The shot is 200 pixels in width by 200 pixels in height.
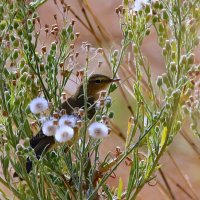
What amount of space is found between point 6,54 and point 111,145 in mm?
1028

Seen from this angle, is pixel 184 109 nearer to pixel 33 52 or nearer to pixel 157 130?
pixel 157 130

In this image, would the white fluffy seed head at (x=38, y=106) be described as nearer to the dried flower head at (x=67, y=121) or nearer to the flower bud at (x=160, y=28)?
the dried flower head at (x=67, y=121)

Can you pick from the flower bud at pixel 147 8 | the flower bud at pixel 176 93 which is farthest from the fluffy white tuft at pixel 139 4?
the flower bud at pixel 176 93

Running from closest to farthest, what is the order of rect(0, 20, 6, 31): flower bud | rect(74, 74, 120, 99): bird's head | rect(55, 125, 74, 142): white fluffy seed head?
rect(55, 125, 74, 142): white fluffy seed head → rect(0, 20, 6, 31): flower bud → rect(74, 74, 120, 99): bird's head

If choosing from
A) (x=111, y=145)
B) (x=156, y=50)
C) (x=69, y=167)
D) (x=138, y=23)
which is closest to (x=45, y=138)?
(x=69, y=167)

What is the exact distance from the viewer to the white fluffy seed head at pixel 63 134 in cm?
52

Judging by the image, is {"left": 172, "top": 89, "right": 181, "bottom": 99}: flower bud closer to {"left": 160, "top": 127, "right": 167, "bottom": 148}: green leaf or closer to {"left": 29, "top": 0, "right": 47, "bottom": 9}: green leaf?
{"left": 160, "top": 127, "right": 167, "bottom": 148}: green leaf

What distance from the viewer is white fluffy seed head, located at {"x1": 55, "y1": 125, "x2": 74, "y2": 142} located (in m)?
0.52

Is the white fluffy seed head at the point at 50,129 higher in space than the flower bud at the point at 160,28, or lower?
lower

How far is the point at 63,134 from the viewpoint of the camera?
0.52 metres

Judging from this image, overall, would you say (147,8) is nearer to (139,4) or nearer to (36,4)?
(139,4)

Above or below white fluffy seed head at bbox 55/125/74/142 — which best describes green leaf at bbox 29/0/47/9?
above

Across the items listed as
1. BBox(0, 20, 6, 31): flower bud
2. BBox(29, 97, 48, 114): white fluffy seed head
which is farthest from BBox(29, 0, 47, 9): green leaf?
BBox(29, 97, 48, 114): white fluffy seed head

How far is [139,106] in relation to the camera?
0.62 m
